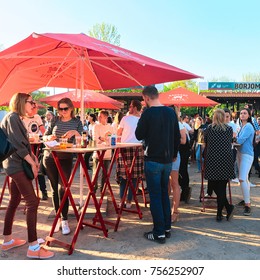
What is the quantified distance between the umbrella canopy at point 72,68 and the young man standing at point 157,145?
24.0 inches

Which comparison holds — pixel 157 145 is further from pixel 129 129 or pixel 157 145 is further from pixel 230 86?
pixel 230 86

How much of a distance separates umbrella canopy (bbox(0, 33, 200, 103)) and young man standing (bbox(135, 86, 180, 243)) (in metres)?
0.61

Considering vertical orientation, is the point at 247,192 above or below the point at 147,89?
below

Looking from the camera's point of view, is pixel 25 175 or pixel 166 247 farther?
pixel 166 247

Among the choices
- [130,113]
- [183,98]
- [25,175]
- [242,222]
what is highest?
[183,98]

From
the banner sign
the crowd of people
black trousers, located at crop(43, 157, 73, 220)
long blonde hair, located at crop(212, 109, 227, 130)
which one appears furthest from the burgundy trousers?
the banner sign

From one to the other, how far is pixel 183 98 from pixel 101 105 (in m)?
3.42

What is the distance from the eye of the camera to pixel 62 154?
13.1ft

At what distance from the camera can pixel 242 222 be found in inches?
185

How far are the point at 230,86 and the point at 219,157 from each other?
93.0ft

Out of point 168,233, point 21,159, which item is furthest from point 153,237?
point 21,159

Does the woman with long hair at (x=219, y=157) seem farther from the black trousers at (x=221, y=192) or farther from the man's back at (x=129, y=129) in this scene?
the man's back at (x=129, y=129)

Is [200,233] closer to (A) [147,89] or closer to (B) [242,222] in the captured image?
(B) [242,222]
